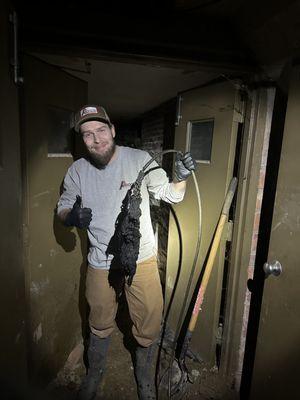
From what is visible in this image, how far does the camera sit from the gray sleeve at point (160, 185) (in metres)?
1.81

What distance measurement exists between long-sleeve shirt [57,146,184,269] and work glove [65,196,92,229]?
12 centimetres

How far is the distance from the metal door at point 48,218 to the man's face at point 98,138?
0.30m

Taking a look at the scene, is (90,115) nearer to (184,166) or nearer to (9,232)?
(184,166)

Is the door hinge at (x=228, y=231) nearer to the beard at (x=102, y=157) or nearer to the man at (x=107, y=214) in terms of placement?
the man at (x=107, y=214)

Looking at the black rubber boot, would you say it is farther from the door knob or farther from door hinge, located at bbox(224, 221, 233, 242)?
the door knob

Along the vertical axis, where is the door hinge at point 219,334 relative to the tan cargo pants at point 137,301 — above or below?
below

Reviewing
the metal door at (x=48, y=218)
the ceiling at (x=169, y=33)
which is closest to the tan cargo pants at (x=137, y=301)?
the metal door at (x=48, y=218)

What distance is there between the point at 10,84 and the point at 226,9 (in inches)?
47.9

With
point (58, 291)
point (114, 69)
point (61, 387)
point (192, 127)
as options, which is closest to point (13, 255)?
point (58, 291)

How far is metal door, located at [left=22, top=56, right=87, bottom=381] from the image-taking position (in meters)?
1.68

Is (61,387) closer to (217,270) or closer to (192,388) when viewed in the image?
(192,388)

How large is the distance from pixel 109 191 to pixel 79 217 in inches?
10.3

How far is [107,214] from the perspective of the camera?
1.83m

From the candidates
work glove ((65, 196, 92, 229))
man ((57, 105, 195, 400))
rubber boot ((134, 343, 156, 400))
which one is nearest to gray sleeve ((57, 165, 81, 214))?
man ((57, 105, 195, 400))
